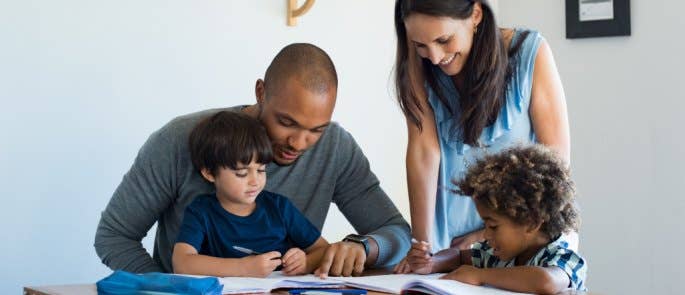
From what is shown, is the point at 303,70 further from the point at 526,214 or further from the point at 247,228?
the point at 526,214

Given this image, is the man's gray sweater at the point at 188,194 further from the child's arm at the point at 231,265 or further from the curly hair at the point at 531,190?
the curly hair at the point at 531,190

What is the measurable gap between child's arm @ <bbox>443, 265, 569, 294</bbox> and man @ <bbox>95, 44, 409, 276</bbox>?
0.29 meters

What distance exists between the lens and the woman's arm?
A: 1.99 meters

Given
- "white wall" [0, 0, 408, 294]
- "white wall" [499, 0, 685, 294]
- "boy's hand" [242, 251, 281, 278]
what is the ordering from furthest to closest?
"white wall" [499, 0, 685, 294] < "white wall" [0, 0, 408, 294] < "boy's hand" [242, 251, 281, 278]

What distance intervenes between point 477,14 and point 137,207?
0.76m

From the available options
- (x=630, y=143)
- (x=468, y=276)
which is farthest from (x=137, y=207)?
(x=630, y=143)

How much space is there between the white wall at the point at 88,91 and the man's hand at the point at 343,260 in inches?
42.2

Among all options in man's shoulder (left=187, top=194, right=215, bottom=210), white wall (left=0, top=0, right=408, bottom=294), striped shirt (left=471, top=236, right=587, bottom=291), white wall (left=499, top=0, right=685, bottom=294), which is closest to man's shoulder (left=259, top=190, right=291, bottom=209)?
man's shoulder (left=187, top=194, right=215, bottom=210)

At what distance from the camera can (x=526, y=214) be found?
164 centimetres

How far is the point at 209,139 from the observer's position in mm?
1854

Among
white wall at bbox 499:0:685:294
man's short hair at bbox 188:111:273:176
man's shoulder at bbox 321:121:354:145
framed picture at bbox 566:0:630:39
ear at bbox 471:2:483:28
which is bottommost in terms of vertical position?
white wall at bbox 499:0:685:294

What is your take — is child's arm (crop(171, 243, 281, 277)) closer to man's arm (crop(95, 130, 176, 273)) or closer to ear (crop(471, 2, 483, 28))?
man's arm (crop(95, 130, 176, 273))

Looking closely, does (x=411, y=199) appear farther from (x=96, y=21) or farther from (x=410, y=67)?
(x=96, y=21)

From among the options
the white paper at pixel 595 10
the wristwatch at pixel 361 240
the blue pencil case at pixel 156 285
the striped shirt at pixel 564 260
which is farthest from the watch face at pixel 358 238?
the white paper at pixel 595 10
